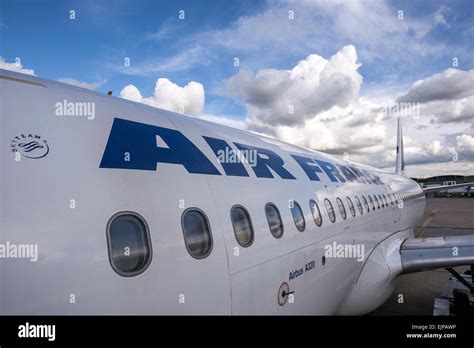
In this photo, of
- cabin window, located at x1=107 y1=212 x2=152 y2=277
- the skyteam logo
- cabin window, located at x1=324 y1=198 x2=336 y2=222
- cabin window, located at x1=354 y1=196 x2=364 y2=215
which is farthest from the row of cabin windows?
cabin window, located at x1=354 y1=196 x2=364 y2=215

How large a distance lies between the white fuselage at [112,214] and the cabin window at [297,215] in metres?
0.08

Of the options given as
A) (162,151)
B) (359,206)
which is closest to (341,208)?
(359,206)

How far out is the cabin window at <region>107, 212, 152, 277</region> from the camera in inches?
106

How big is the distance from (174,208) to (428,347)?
2.86 m

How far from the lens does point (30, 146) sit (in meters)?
2.54

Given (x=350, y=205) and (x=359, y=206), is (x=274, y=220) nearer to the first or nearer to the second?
(x=350, y=205)

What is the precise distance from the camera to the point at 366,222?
28.2ft

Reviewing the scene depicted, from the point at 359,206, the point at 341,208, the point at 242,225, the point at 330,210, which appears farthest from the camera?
the point at 359,206

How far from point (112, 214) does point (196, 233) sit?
34.5 inches

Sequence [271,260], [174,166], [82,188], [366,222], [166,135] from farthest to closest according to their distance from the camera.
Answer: [366,222]
[271,260]
[166,135]
[174,166]
[82,188]

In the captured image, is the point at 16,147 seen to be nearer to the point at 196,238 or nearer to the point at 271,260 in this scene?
the point at 196,238

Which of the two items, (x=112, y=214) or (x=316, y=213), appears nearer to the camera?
(x=112, y=214)

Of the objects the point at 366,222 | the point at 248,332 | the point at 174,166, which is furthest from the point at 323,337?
the point at 366,222

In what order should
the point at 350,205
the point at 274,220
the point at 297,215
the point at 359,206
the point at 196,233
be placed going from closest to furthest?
the point at 196,233 < the point at 274,220 < the point at 297,215 < the point at 350,205 < the point at 359,206
